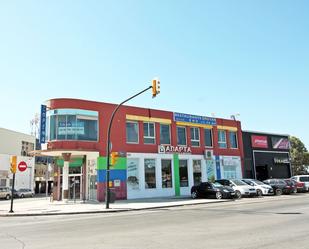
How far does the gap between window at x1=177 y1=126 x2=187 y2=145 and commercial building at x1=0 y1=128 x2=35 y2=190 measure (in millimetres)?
29638

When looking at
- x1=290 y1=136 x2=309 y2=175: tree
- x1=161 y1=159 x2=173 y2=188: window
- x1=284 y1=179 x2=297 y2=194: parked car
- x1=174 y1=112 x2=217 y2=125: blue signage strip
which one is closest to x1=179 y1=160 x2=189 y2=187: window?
x1=161 y1=159 x2=173 y2=188: window

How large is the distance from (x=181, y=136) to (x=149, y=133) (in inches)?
167

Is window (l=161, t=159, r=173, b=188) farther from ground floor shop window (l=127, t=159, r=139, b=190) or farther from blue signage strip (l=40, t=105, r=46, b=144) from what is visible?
blue signage strip (l=40, t=105, r=46, b=144)

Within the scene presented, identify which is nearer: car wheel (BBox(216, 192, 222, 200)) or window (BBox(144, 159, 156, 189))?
car wheel (BBox(216, 192, 222, 200))

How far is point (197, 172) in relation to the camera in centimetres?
3697

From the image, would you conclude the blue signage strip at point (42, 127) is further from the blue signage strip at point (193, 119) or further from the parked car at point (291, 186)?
the parked car at point (291, 186)

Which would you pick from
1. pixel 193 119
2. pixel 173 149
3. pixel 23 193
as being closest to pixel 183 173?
pixel 173 149

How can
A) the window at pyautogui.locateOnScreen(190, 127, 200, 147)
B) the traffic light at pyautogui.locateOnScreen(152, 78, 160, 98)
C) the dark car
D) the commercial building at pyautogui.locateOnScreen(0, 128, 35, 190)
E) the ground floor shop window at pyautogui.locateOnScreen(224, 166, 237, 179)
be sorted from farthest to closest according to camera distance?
the commercial building at pyautogui.locateOnScreen(0, 128, 35, 190) → the ground floor shop window at pyautogui.locateOnScreen(224, 166, 237, 179) → the window at pyautogui.locateOnScreen(190, 127, 200, 147) → the dark car → the traffic light at pyautogui.locateOnScreen(152, 78, 160, 98)

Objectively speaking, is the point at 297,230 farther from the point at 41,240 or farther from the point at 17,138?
the point at 17,138

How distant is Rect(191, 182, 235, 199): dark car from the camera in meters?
27.8

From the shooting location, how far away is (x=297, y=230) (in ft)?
34.3

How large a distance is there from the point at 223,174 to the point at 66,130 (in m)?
Answer: 19.4

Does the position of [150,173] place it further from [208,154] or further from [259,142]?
[259,142]

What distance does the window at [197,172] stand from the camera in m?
36.7
